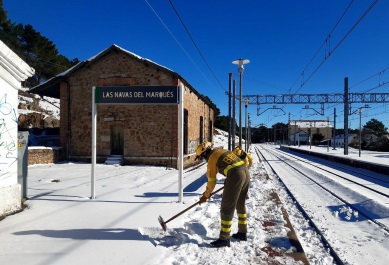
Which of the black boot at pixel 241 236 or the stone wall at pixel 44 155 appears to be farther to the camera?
the stone wall at pixel 44 155

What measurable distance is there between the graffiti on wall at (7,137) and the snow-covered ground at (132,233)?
3.14 ft

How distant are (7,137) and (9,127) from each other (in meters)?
0.20

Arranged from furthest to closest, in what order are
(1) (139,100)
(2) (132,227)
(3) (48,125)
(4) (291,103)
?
(4) (291,103) → (3) (48,125) → (1) (139,100) → (2) (132,227)

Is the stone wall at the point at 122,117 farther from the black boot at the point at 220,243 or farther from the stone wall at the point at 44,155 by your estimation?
the black boot at the point at 220,243

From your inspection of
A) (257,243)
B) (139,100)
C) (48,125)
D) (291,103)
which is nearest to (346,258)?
(257,243)

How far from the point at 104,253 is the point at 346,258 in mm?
3436

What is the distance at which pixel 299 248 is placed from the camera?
15.3 ft

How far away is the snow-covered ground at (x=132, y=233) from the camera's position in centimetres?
407

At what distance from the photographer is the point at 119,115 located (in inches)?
672

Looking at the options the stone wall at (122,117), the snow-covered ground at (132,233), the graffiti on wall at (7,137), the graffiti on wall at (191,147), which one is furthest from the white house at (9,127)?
the graffiti on wall at (191,147)

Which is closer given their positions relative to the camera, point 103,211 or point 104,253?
point 104,253

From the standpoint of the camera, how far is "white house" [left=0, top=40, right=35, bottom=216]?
545 centimetres

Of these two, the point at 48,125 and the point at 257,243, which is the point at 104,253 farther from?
the point at 48,125

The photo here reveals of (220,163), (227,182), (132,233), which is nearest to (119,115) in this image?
(132,233)
